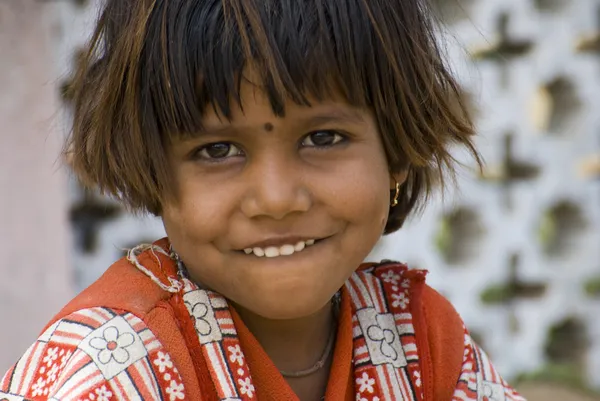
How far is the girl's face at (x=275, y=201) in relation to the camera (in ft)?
4.89

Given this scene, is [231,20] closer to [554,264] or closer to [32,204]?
[32,204]

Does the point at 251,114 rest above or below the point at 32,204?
below

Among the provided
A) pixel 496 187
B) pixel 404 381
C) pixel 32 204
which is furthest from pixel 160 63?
pixel 496 187

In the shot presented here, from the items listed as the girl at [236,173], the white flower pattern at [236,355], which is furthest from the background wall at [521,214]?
the white flower pattern at [236,355]

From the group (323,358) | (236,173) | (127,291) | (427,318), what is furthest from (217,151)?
(427,318)

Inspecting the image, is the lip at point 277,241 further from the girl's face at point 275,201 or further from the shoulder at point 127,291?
the shoulder at point 127,291

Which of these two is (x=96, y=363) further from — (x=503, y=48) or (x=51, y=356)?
(x=503, y=48)

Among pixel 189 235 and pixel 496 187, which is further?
pixel 496 187

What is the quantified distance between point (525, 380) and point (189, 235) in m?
1.84

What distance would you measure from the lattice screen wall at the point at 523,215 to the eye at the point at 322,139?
4.90 ft

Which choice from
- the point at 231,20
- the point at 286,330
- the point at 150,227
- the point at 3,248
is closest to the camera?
the point at 231,20

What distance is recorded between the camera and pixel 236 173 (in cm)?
152

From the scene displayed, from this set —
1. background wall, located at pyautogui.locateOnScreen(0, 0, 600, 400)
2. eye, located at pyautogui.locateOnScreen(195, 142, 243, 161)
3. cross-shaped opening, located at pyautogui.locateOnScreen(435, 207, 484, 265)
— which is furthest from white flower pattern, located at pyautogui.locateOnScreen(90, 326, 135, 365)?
cross-shaped opening, located at pyautogui.locateOnScreen(435, 207, 484, 265)

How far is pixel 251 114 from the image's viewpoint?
4.85ft
